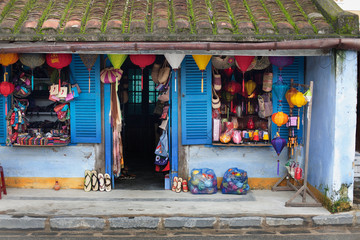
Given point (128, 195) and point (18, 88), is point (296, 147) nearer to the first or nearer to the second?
point (128, 195)

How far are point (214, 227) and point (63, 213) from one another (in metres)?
2.97

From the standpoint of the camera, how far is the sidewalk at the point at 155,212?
25.1 ft

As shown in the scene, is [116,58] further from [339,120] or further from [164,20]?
[339,120]

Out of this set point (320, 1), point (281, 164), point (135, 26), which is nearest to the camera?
point (135, 26)

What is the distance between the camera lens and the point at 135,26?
8281 mm

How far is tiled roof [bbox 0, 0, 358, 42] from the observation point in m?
8.12

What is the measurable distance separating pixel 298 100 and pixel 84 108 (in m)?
4.90

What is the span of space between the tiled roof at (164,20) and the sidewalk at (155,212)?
3.44 m

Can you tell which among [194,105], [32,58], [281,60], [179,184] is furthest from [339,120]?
[32,58]

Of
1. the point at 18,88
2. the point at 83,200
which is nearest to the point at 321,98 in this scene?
the point at 83,200

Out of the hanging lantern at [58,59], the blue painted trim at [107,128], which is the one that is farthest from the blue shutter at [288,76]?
the hanging lantern at [58,59]

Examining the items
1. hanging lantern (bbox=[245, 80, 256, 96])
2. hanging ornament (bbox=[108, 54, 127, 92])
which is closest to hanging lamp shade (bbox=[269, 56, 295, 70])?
hanging lantern (bbox=[245, 80, 256, 96])

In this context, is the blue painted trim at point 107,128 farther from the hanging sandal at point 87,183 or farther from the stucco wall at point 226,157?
the stucco wall at point 226,157

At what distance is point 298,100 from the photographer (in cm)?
885
